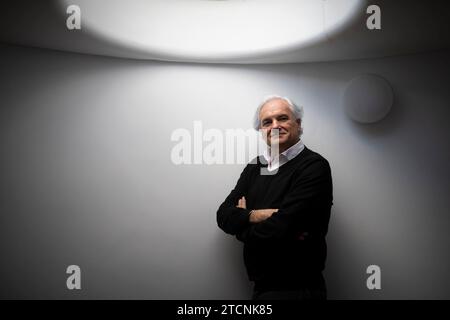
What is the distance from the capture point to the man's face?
1690 mm

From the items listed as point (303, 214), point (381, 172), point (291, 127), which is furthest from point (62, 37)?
point (381, 172)

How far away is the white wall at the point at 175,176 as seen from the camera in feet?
6.13

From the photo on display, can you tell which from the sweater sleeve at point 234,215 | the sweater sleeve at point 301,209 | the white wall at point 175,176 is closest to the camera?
the sweater sleeve at point 301,209

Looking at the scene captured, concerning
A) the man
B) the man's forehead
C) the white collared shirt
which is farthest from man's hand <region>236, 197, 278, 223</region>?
the man's forehead

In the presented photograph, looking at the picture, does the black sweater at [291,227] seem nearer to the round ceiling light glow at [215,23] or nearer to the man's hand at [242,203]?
the man's hand at [242,203]

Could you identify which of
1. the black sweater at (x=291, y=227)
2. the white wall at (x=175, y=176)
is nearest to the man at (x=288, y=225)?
the black sweater at (x=291, y=227)

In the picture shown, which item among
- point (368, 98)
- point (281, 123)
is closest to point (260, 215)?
point (281, 123)

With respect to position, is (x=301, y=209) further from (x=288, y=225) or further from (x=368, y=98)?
(x=368, y=98)

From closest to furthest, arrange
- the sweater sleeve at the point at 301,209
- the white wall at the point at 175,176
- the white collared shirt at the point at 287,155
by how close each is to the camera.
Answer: the sweater sleeve at the point at 301,209 → the white collared shirt at the point at 287,155 → the white wall at the point at 175,176

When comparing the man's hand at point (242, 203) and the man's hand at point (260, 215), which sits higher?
the man's hand at point (242, 203)

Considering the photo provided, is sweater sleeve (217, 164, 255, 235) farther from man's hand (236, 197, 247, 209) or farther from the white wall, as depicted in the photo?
the white wall

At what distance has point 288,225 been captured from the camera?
1380 millimetres

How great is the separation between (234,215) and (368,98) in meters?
1.13

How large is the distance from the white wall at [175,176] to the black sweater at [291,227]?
1.76 feet
